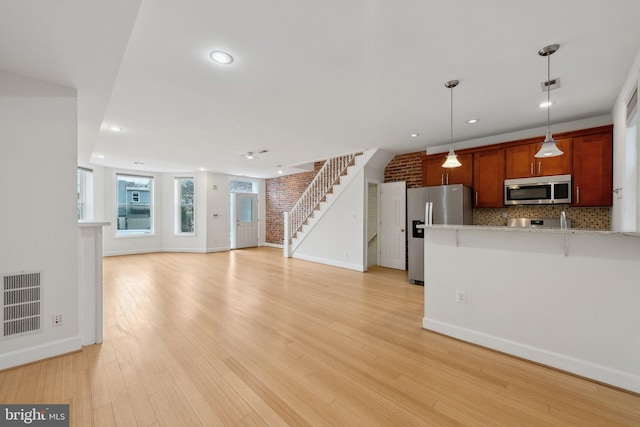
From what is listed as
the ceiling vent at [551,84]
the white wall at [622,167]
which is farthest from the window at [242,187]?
the white wall at [622,167]

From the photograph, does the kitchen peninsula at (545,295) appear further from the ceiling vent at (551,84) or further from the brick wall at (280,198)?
the brick wall at (280,198)

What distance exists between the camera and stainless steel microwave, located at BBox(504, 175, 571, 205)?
3.73 metres

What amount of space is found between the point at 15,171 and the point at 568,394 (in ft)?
15.8

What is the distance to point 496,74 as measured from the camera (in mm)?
2574

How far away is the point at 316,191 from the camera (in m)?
7.28

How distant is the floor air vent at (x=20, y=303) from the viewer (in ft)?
7.20

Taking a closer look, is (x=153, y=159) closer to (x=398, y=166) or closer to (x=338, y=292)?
(x=338, y=292)

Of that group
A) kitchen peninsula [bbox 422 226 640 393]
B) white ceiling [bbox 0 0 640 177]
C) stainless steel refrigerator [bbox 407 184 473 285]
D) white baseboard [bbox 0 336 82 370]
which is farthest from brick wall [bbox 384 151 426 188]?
white baseboard [bbox 0 336 82 370]

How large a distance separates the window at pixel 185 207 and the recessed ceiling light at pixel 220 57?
7.10 metres

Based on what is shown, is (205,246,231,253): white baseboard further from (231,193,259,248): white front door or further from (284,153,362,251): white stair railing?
(284,153,362,251): white stair railing

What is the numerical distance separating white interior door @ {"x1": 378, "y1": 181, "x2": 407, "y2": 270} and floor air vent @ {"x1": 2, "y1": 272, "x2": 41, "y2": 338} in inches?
223

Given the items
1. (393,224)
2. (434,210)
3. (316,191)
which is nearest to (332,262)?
(393,224)

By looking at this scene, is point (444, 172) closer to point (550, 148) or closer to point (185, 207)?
point (550, 148)

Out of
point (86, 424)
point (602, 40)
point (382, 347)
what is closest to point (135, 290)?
point (86, 424)
